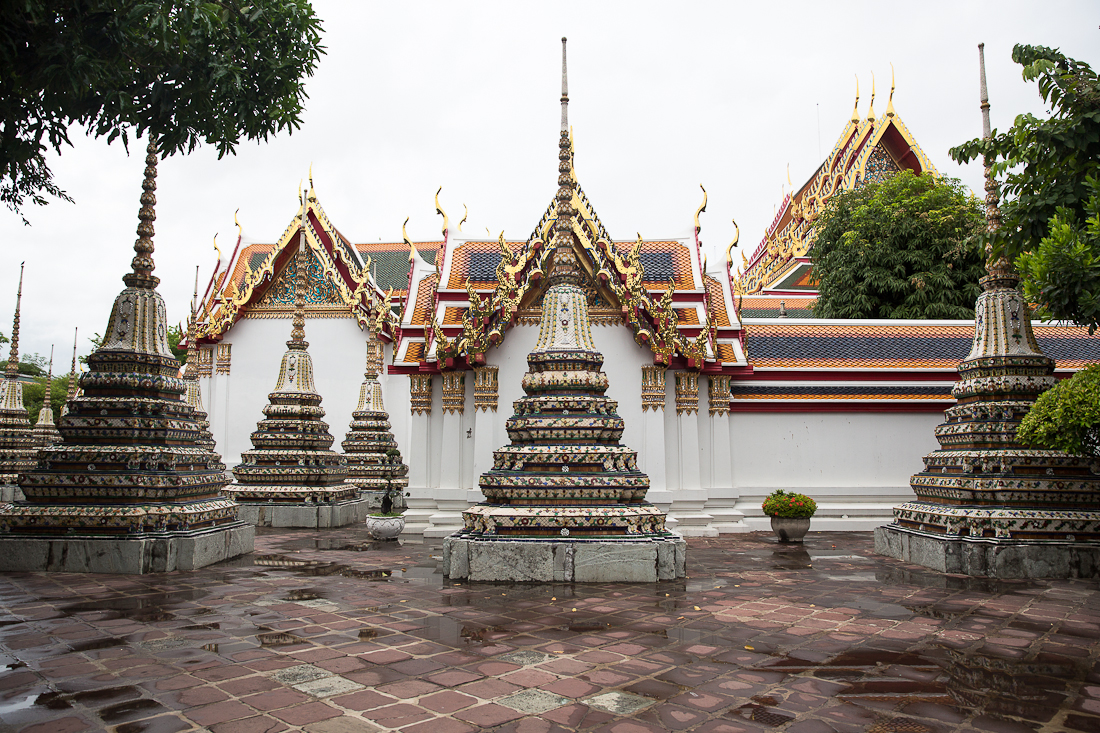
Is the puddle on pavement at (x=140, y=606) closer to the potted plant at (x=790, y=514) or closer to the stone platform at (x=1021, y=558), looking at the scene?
the stone platform at (x=1021, y=558)

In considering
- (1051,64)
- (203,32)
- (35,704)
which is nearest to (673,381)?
(1051,64)

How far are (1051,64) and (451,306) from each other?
936 centimetres

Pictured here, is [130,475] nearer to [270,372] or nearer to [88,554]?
[88,554]

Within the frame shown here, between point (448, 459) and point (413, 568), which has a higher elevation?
point (448, 459)

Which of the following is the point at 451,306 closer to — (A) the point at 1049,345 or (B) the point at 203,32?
(B) the point at 203,32

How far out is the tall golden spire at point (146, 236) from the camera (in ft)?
28.1

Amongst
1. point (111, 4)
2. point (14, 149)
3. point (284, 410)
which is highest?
point (111, 4)

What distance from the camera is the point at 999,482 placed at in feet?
25.9

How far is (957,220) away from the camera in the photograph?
62.4 feet

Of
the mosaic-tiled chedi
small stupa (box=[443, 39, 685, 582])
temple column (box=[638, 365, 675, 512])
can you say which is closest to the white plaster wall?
temple column (box=[638, 365, 675, 512])

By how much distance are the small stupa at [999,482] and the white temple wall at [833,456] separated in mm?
4267

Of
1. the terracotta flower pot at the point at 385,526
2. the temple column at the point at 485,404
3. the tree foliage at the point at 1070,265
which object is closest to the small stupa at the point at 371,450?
the temple column at the point at 485,404

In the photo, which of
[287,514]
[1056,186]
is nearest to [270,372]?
[287,514]

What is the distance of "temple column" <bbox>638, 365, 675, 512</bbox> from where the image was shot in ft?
40.4
